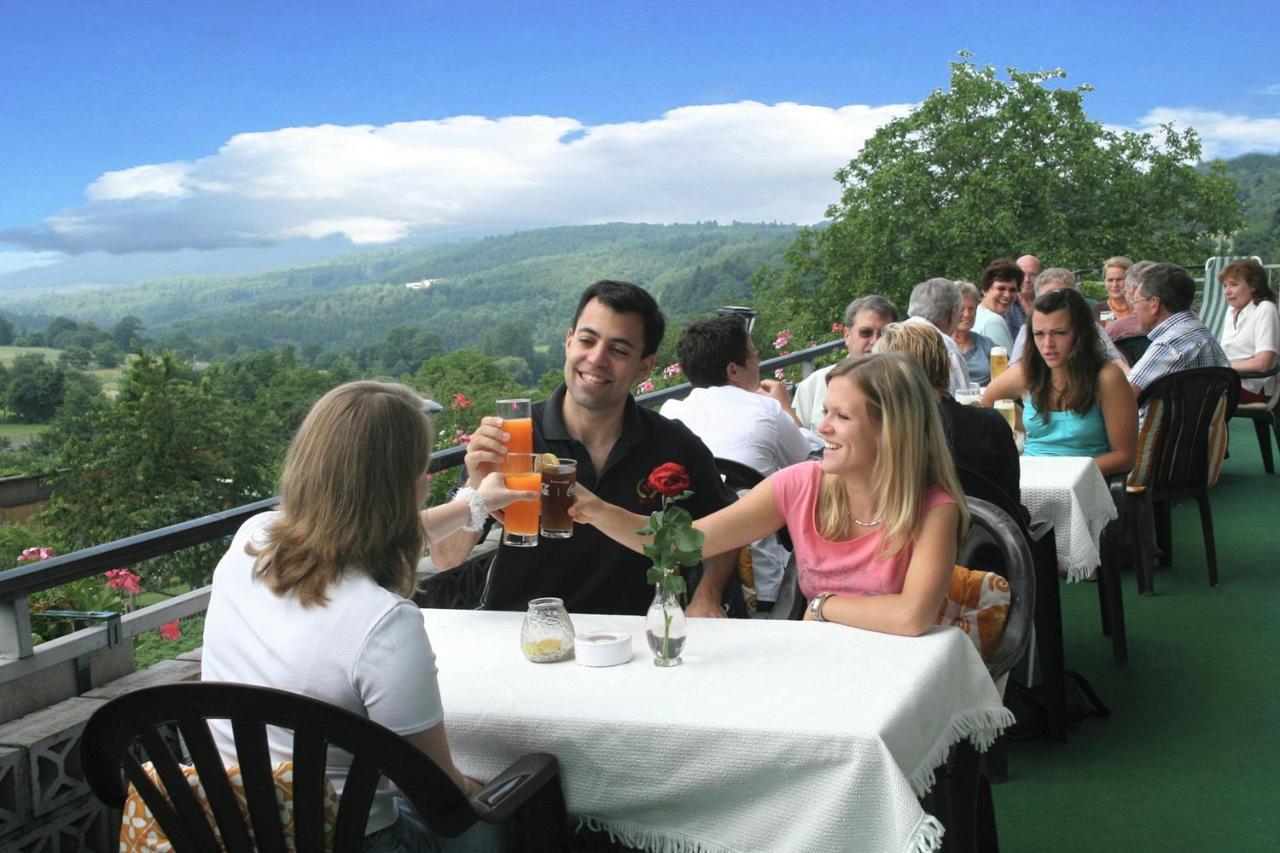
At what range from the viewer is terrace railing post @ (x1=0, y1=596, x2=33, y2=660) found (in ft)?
5.98

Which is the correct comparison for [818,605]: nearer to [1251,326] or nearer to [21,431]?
[1251,326]

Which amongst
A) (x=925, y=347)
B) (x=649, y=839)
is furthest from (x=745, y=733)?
(x=925, y=347)

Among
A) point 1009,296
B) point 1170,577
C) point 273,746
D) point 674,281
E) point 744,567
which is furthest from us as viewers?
point 674,281

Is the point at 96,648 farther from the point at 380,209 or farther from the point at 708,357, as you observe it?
the point at 380,209

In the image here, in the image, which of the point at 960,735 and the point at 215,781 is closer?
the point at 215,781

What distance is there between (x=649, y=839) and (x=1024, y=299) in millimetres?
5976

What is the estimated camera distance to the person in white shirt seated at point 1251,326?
19.3 ft

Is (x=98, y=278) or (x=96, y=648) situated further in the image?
(x=98, y=278)

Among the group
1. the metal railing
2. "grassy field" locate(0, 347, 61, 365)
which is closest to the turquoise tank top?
the metal railing

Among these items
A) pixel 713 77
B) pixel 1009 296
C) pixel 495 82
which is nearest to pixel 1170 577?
pixel 1009 296

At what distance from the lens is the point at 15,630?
1854 millimetres

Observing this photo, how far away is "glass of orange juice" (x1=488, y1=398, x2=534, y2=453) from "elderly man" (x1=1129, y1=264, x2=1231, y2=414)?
335cm

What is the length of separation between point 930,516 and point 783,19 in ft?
327

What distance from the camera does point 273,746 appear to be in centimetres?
133
